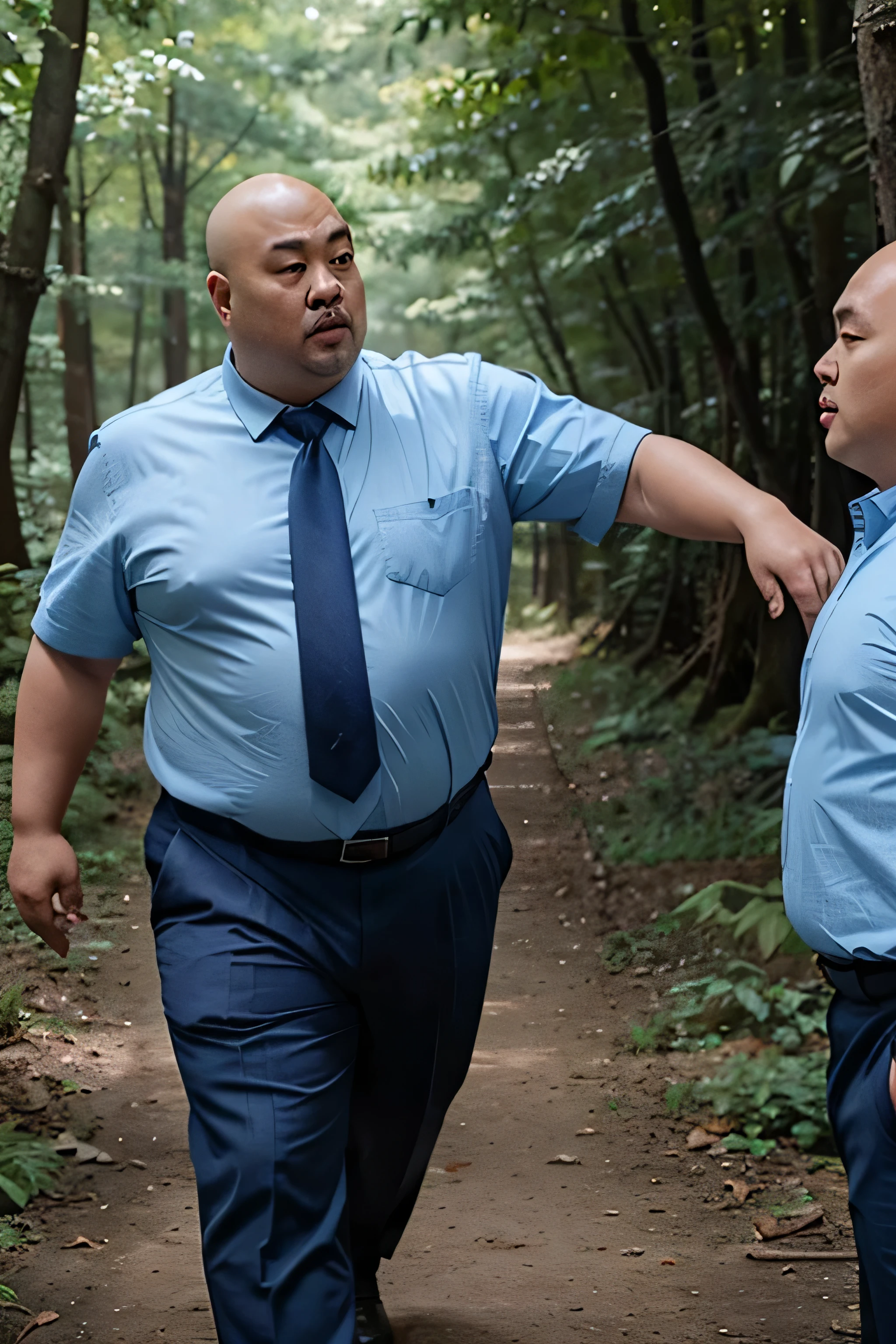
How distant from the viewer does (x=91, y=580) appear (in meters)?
2.41

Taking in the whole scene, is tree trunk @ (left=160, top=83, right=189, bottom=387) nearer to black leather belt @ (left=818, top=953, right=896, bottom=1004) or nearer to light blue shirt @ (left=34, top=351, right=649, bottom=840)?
light blue shirt @ (left=34, top=351, right=649, bottom=840)

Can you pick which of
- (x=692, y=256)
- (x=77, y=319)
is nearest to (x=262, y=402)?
(x=77, y=319)

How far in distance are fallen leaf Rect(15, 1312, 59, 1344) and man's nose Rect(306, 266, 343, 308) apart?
257 centimetres

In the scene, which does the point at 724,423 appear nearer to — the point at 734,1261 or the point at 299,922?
the point at 734,1261

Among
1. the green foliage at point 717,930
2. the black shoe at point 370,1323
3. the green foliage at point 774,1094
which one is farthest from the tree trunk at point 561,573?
the black shoe at point 370,1323

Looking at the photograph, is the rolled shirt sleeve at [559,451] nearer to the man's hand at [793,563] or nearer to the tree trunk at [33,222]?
the man's hand at [793,563]

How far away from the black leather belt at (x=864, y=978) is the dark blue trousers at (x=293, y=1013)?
0.76 metres

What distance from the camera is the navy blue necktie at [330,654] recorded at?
7.39ft

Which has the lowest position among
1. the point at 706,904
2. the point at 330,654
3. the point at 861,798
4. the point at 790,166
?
the point at 706,904

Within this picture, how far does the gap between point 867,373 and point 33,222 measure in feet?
14.4

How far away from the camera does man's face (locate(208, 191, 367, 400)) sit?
231 centimetres

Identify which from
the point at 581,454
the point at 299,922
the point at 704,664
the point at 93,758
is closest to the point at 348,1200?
the point at 299,922

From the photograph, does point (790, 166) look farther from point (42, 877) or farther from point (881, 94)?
point (42, 877)

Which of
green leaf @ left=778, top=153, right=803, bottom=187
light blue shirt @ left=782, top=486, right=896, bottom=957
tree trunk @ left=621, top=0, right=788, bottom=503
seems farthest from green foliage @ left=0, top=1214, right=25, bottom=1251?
tree trunk @ left=621, top=0, right=788, bottom=503
